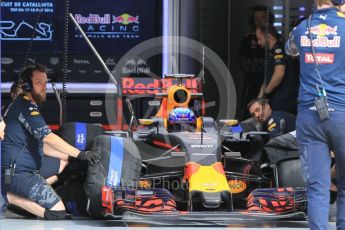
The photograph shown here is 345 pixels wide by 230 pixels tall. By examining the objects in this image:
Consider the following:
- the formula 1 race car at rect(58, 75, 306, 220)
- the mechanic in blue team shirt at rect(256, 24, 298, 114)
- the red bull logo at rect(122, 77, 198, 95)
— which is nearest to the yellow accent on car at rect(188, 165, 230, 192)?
the formula 1 race car at rect(58, 75, 306, 220)

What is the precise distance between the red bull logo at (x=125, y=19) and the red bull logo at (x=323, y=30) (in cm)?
611

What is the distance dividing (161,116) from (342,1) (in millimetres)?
2911

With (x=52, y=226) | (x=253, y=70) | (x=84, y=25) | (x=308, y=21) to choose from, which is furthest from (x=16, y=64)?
(x=308, y=21)

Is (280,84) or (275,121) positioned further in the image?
(280,84)

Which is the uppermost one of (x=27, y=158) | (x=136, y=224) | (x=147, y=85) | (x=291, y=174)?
(x=147, y=85)

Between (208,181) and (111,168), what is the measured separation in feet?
2.86

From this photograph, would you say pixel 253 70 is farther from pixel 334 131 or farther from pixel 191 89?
pixel 334 131

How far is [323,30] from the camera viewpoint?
22.6 feet

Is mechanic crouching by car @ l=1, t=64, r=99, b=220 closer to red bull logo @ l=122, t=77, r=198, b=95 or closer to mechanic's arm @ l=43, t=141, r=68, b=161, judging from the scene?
mechanic's arm @ l=43, t=141, r=68, b=161

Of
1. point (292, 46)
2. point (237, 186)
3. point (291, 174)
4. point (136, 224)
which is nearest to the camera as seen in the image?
point (292, 46)

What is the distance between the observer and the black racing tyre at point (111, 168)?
27.5 ft

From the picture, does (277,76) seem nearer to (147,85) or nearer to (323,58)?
(147,85)

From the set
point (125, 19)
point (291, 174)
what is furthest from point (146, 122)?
point (125, 19)

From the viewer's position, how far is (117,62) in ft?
42.0
